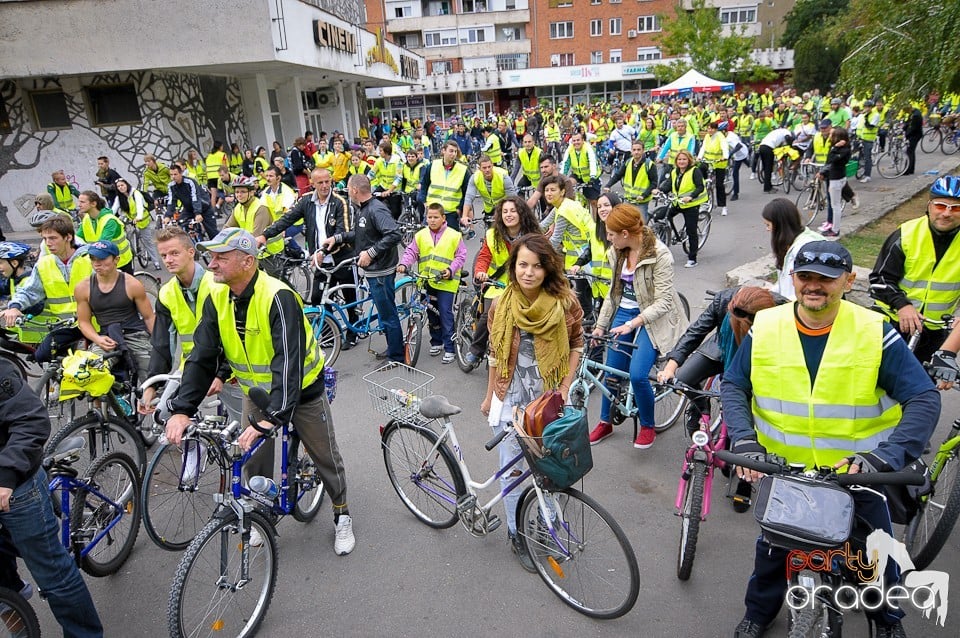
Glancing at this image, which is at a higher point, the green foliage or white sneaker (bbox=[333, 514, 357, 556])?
the green foliage

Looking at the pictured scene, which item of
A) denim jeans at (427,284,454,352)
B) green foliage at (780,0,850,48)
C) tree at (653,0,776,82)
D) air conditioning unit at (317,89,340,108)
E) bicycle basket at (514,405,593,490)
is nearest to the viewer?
bicycle basket at (514,405,593,490)

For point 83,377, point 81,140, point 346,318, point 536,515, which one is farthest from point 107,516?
point 81,140

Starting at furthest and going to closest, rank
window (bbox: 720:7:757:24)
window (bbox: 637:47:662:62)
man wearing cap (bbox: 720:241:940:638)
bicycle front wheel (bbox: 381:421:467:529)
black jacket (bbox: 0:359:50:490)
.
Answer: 1. window (bbox: 720:7:757:24)
2. window (bbox: 637:47:662:62)
3. bicycle front wheel (bbox: 381:421:467:529)
4. black jacket (bbox: 0:359:50:490)
5. man wearing cap (bbox: 720:241:940:638)

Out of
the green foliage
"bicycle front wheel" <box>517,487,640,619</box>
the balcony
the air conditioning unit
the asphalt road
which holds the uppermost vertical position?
the balcony

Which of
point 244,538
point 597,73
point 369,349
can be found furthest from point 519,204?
point 597,73

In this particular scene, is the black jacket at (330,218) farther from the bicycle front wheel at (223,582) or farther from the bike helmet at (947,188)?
the bike helmet at (947,188)

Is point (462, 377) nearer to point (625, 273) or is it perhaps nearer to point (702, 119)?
Answer: point (625, 273)

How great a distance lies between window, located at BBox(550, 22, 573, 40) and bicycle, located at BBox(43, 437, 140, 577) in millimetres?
58197

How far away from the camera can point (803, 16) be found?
5397 centimetres

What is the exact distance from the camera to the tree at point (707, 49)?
146ft

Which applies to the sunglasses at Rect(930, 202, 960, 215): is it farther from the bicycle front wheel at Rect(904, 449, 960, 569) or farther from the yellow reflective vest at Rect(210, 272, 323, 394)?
the yellow reflective vest at Rect(210, 272, 323, 394)

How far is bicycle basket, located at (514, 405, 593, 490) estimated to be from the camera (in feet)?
9.73

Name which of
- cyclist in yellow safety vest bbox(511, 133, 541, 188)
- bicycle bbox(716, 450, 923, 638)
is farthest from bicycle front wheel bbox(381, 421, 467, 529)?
cyclist in yellow safety vest bbox(511, 133, 541, 188)

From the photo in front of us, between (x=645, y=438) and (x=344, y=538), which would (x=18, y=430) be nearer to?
(x=344, y=538)
